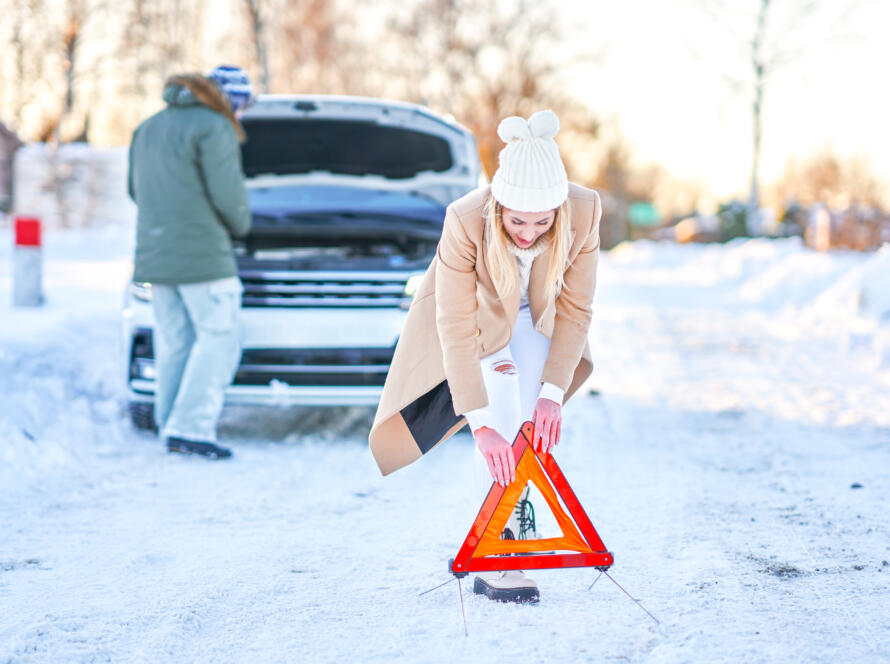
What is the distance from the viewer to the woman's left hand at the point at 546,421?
300cm

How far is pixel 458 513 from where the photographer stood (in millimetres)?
4156

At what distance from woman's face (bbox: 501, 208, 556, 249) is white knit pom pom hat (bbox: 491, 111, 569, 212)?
1.6 inches

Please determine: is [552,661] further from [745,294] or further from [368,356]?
[745,294]

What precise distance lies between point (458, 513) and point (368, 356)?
1430 millimetres

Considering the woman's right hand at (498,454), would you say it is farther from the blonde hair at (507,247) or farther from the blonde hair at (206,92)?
the blonde hair at (206,92)

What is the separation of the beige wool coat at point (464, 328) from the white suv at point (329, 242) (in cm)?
215

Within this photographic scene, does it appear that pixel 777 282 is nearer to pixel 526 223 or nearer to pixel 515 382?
pixel 515 382

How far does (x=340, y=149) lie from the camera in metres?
6.61

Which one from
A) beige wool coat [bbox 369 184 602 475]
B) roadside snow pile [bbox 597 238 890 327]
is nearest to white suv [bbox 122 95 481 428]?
beige wool coat [bbox 369 184 602 475]

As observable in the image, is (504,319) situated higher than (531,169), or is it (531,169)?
(531,169)

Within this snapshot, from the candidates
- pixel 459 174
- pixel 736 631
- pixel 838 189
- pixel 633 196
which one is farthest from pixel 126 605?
pixel 633 196

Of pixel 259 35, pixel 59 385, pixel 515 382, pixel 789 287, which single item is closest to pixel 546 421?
pixel 515 382

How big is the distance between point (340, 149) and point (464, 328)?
3.97 m

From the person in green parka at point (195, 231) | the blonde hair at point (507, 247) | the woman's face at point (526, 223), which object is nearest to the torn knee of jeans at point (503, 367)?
the blonde hair at point (507, 247)
